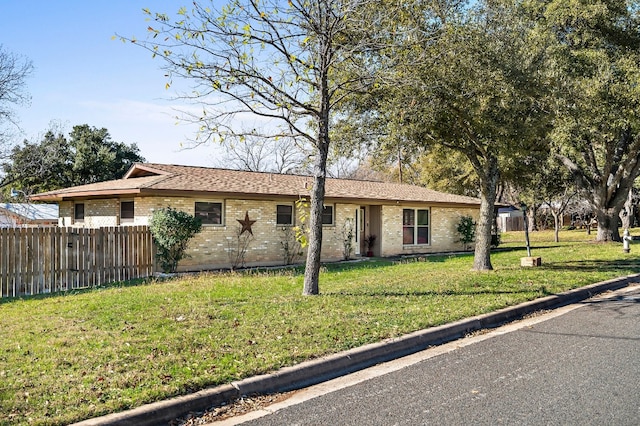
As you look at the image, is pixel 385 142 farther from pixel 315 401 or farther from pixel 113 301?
pixel 315 401

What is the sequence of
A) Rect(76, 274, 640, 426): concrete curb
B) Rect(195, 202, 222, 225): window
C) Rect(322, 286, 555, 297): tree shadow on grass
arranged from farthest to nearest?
1. Rect(195, 202, 222, 225): window
2. Rect(322, 286, 555, 297): tree shadow on grass
3. Rect(76, 274, 640, 426): concrete curb

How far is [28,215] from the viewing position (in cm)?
3025

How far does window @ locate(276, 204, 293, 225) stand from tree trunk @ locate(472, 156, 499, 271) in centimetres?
675

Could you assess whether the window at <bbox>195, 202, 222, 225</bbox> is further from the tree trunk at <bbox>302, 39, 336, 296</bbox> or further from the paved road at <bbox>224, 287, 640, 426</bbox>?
the paved road at <bbox>224, 287, 640, 426</bbox>

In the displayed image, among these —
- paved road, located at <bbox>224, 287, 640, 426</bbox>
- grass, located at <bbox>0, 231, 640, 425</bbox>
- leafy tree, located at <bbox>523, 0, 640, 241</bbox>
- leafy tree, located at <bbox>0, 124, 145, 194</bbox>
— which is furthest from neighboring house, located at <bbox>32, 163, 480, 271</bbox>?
leafy tree, located at <bbox>0, 124, 145, 194</bbox>

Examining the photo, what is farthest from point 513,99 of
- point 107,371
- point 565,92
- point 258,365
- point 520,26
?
point 107,371

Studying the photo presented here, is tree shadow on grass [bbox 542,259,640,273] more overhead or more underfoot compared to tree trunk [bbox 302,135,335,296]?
more underfoot

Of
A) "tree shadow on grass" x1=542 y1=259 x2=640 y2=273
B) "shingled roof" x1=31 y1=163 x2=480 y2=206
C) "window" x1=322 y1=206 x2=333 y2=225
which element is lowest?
"tree shadow on grass" x1=542 y1=259 x2=640 y2=273

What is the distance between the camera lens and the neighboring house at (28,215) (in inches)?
1104

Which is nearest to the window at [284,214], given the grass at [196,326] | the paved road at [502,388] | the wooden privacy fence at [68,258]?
the grass at [196,326]

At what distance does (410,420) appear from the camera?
14.5 feet

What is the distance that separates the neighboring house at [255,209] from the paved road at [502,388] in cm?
1033

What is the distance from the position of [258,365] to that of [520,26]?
1110 cm

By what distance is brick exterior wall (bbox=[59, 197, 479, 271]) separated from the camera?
51.5ft
